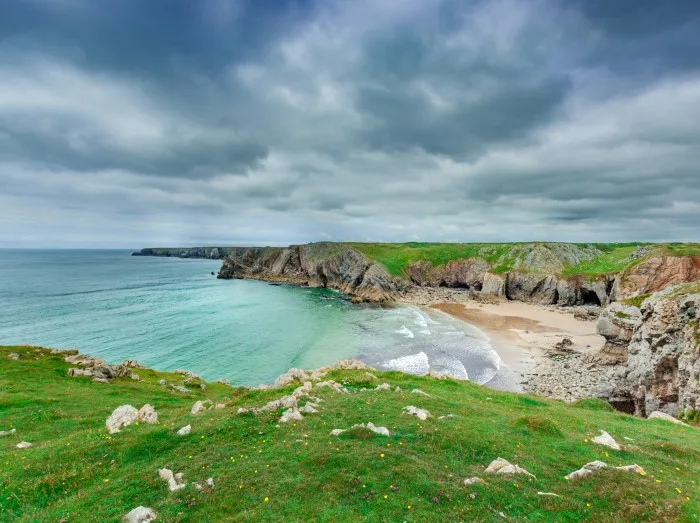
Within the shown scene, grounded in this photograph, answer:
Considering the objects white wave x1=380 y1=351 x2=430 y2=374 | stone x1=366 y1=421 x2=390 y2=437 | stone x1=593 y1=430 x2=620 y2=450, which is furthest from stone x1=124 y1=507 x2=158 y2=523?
white wave x1=380 y1=351 x2=430 y2=374

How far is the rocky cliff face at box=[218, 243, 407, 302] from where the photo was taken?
13250 cm

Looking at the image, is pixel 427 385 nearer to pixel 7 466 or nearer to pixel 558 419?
pixel 558 419

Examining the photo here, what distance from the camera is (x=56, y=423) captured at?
71.2 ft

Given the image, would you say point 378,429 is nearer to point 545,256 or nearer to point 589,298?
point 589,298

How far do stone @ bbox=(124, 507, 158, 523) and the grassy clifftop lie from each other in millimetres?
118758

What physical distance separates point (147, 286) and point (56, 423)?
13982cm

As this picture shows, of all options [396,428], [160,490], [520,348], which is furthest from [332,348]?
[160,490]

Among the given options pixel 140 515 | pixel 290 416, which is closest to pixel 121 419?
pixel 290 416

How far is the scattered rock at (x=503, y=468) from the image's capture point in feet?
42.8

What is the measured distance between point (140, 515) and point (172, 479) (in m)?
1.81

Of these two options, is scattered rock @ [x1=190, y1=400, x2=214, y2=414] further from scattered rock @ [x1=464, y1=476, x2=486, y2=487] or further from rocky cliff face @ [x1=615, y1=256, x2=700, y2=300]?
rocky cliff face @ [x1=615, y1=256, x2=700, y2=300]

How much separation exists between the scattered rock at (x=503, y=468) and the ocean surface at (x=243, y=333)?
37861 millimetres

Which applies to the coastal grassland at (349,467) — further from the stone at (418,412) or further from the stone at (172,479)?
the stone at (418,412)

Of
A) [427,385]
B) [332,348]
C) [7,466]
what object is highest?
[7,466]
